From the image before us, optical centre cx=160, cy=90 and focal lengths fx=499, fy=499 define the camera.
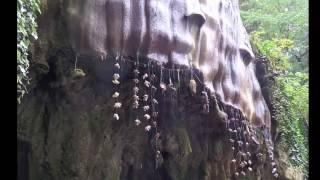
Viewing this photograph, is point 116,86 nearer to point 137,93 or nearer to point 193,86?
point 137,93

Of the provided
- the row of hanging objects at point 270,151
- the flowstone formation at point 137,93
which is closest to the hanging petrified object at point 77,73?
the flowstone formation at point 137,93

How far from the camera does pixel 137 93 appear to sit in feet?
8.68

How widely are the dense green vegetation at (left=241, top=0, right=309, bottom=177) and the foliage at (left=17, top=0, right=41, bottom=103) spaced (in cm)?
126

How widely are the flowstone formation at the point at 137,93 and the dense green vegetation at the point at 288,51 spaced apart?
0.36 ft

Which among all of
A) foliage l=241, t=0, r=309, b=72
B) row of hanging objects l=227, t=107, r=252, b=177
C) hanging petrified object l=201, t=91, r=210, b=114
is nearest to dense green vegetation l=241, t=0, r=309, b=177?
foliage l=241, t=0, r=309, b=72

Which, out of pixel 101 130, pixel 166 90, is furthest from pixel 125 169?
pixel 166 90

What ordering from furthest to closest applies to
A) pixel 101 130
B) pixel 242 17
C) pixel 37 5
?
pixel 242 17 → pixel 101 130 → pixel 37 5

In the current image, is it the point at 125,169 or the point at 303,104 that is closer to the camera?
the point at 125,169

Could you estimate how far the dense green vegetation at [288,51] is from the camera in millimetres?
2973

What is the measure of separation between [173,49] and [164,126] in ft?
1.39

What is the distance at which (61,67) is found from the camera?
8.36 feet

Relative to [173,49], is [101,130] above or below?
below

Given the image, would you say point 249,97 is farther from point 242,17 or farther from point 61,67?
point 61,67
